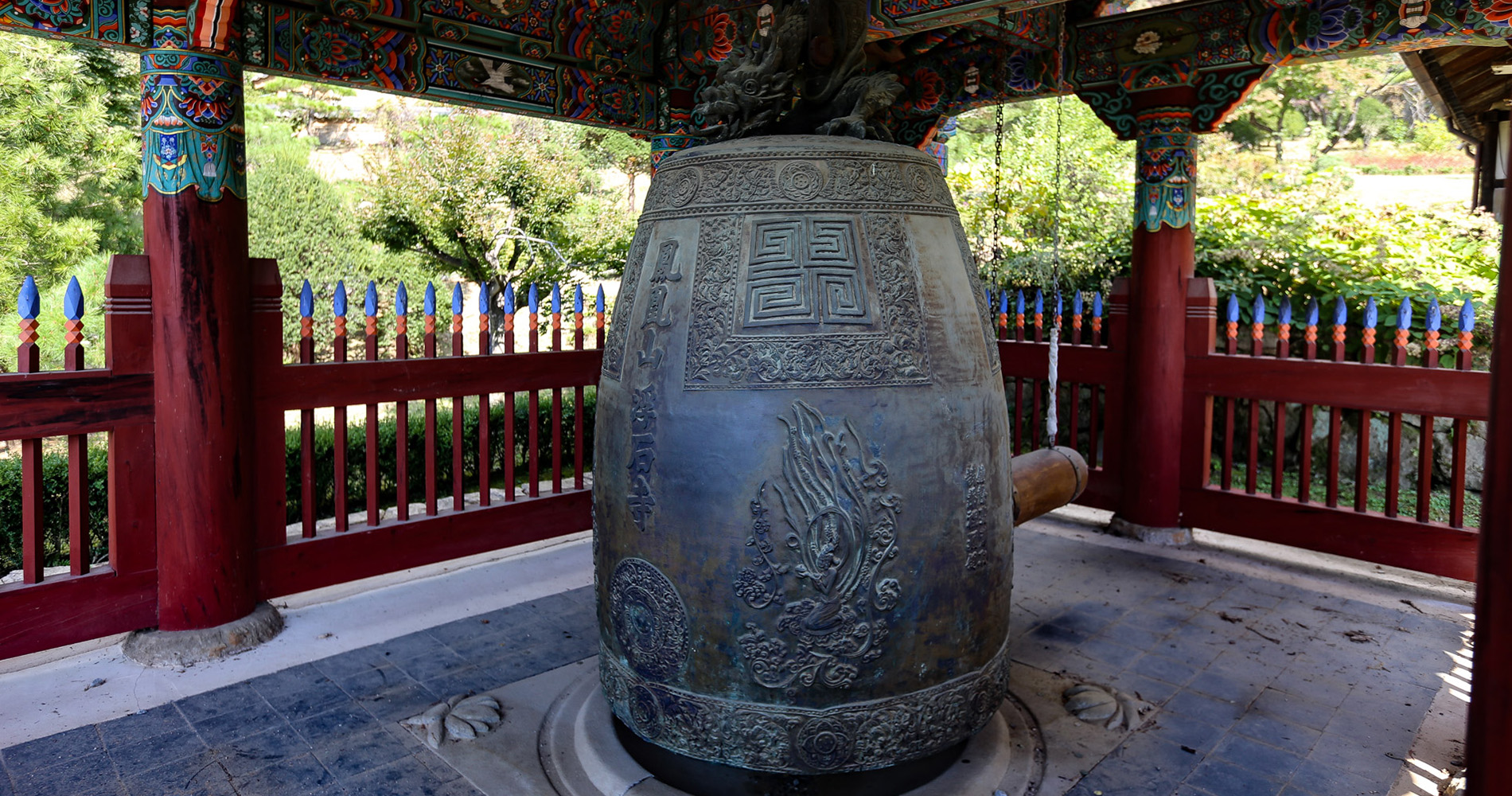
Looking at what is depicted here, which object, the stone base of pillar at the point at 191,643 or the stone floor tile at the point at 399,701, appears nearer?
the stone floor tile at the point at 399,701

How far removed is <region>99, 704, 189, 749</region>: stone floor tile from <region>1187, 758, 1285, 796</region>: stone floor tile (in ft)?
11.7

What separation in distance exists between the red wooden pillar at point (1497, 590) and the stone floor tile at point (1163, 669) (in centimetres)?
260

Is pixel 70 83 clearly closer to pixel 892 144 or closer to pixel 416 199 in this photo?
pixel 416 199

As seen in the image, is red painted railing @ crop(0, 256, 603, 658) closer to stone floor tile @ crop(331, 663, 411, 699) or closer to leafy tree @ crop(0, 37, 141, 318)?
stone floor tile @ crop(331, 663, 411, 699)

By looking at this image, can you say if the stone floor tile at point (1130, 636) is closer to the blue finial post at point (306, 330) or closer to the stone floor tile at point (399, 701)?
the stone floor tile at point (399, 701)

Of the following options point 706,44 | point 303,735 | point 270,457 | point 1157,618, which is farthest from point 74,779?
point 706,44

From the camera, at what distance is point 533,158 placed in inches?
453

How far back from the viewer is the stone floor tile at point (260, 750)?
2.99 m

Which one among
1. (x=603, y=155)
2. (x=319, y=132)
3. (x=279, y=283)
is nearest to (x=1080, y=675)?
(x=279, y=283)

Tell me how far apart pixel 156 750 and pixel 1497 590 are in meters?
3.74

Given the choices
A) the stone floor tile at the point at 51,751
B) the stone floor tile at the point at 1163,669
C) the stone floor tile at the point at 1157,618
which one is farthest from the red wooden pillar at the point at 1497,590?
the stone floor tile at the point at 51,751

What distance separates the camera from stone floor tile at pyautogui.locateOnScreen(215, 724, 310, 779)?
299 centimetres

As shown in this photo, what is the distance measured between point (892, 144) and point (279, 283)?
3.15 meters

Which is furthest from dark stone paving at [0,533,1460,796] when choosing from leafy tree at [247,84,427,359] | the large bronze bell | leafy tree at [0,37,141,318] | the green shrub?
leafy tree at [247,84,427,359]
